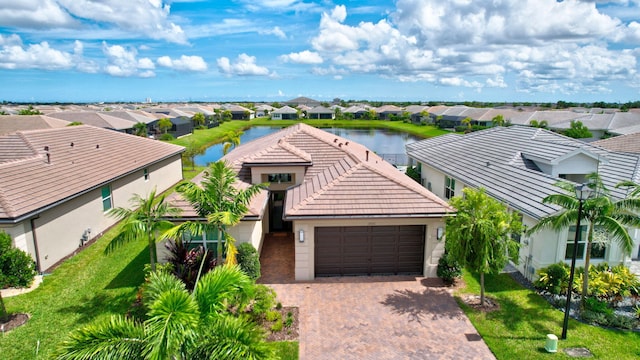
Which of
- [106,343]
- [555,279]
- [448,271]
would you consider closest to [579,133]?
[555,279]

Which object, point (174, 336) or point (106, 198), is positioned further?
point (106, 198)

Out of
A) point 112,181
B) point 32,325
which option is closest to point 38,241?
point 32,325

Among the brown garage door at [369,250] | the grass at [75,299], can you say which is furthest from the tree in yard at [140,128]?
the brown garage door at [369,250]

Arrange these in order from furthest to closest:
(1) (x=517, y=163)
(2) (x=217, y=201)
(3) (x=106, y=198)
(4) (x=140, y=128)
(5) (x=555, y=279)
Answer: (4) (x=140, y=128)
(3) (x=106, y=198)
(1) (x=517, y=163)
(5) (x=555, y=279)
(2) (x=217, y=201)

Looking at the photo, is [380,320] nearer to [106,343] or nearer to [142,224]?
[142,224]

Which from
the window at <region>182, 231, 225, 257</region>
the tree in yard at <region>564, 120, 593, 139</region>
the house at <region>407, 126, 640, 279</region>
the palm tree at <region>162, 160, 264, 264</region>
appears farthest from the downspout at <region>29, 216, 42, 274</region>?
the tree in yard at <region>564, 120, 593, 139</region>

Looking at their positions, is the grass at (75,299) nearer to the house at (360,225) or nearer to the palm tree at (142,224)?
the palm tree at (142,224)
